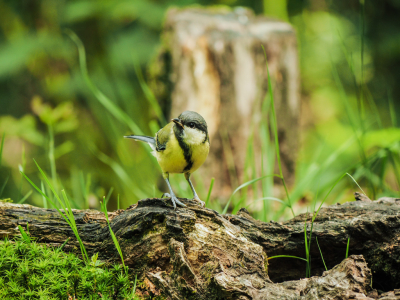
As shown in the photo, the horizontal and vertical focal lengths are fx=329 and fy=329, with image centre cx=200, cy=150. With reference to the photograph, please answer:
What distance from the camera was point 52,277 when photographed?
62.0 inches

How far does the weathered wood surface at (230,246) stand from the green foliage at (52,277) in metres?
0.12

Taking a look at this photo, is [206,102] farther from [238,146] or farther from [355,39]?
[355,39]

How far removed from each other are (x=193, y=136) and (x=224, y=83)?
7.14 feet

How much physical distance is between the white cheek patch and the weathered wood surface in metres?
0.42

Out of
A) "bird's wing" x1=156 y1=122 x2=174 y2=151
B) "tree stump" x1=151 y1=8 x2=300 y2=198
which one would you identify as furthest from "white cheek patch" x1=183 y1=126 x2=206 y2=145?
"tree stump" x1=151 y1=8 x2=300 y2=198

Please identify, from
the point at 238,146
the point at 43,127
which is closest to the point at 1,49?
the point at 43,127

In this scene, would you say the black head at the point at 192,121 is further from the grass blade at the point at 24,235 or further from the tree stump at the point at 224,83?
the tree stump at the point at 224,83

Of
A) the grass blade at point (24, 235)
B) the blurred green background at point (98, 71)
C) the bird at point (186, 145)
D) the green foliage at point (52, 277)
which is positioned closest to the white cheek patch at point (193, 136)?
the bird at point (186, 145)

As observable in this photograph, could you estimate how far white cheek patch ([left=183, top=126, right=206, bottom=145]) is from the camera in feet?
7.31

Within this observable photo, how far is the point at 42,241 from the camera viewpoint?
5.92 feet

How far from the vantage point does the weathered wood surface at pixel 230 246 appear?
1.50 metres

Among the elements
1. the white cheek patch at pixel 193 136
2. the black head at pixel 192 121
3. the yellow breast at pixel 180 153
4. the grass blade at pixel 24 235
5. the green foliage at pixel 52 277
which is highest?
the black head at pixel 192 121

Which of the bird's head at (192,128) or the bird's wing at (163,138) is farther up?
the bird's head at (192,128)

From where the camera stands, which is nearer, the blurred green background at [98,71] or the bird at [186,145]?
the bird at [186,145]
